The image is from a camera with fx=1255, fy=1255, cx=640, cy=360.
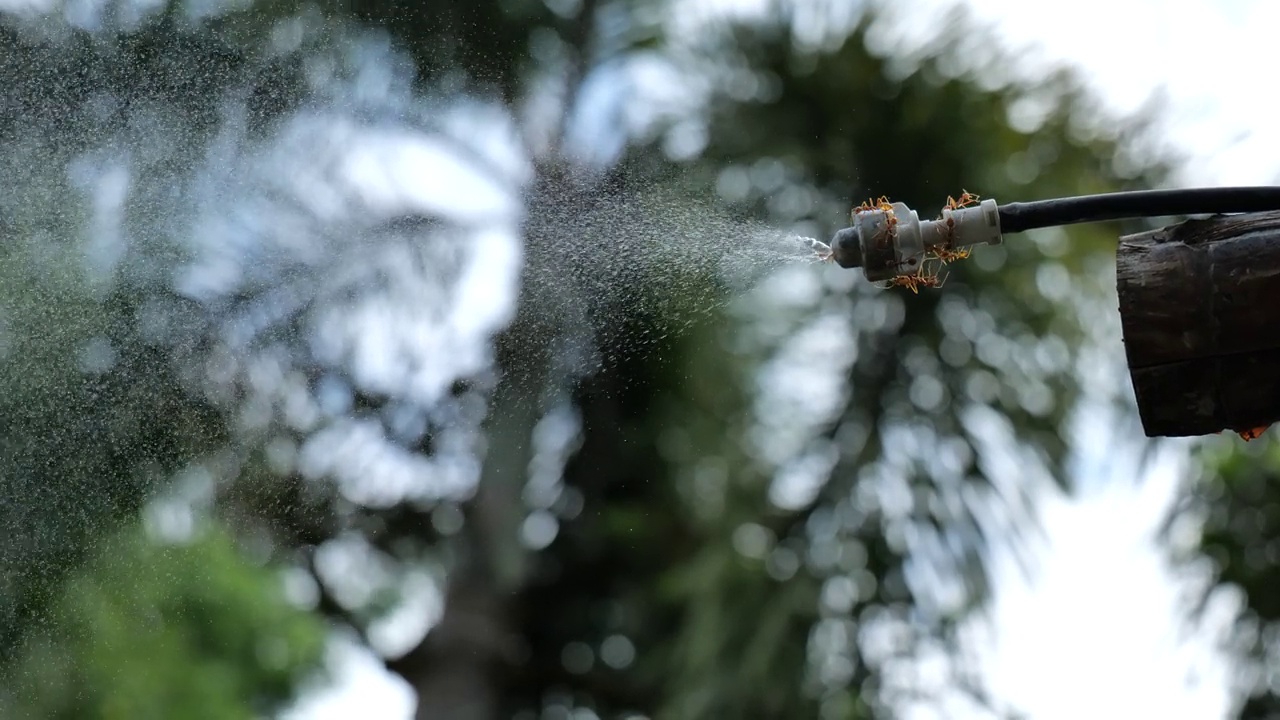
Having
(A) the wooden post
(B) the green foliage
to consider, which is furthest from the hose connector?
(B) the green foliage

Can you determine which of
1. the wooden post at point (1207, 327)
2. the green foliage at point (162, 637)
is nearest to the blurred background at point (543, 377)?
the green foliage at point (162, 637)

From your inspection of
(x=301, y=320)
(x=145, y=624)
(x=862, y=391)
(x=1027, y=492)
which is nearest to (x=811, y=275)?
(x=862, y=391)

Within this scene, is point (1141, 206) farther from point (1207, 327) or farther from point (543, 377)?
point (543, 377)

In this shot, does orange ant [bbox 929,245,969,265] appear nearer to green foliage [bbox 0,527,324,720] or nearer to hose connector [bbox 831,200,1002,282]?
hose connector [bbox 831,200,1002,282]

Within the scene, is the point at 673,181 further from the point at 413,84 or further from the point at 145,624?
the point at 145,624

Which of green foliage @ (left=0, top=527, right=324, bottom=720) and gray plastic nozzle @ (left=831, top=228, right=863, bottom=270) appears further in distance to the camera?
green foliage @ (left=0, top=527, right=324, bottom=720)

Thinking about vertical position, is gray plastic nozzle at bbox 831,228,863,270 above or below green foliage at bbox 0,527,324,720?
below
